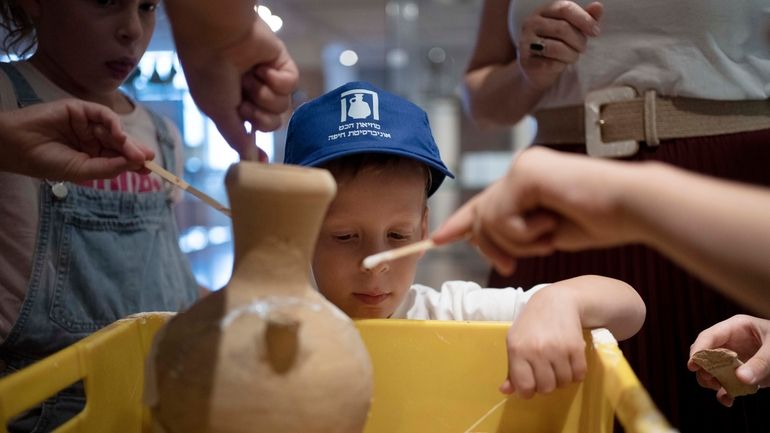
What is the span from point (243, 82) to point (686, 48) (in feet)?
1.85

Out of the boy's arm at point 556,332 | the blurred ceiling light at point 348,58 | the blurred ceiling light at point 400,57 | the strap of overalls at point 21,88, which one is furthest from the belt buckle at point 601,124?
the blurred ceiling light at point 348,58

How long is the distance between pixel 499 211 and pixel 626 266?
1.61 ft

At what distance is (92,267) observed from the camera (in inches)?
41.2

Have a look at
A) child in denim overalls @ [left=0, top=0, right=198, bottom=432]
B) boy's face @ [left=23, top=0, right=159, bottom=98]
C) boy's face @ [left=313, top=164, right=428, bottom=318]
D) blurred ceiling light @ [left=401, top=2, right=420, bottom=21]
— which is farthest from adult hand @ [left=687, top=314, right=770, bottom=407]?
blurred ceiling light @ [left=401, top=2, right=420, bottom=21]

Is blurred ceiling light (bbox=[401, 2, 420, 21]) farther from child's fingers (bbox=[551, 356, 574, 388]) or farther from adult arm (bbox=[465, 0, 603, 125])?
child's fingers (bbox=[551, 356, 574, 388])

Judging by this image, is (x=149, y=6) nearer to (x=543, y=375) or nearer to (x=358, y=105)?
(x=358, y=105)

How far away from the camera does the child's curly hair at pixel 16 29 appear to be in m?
1.00

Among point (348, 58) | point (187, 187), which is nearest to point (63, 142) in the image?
point (187, 187)

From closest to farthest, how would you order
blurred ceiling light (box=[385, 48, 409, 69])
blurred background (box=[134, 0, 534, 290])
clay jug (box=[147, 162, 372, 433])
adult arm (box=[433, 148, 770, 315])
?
1. adult arm (box=[433, 148, 770, 315])
2. clay jug (box=[147, 162, 372, 433])
3. blurred background (box=[134, 0, 534, 290])
4. blurred ceiling light (box=[385, 48, 409, 69])

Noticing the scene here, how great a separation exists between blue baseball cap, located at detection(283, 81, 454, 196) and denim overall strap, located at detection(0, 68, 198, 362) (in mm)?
328

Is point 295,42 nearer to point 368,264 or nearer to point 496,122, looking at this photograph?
point 496,122

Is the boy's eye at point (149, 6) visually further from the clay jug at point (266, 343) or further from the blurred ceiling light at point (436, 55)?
the blurred ceiling light at point (436, 55)

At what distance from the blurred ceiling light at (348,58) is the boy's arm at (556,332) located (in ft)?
15.6

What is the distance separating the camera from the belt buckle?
0.91 meters
